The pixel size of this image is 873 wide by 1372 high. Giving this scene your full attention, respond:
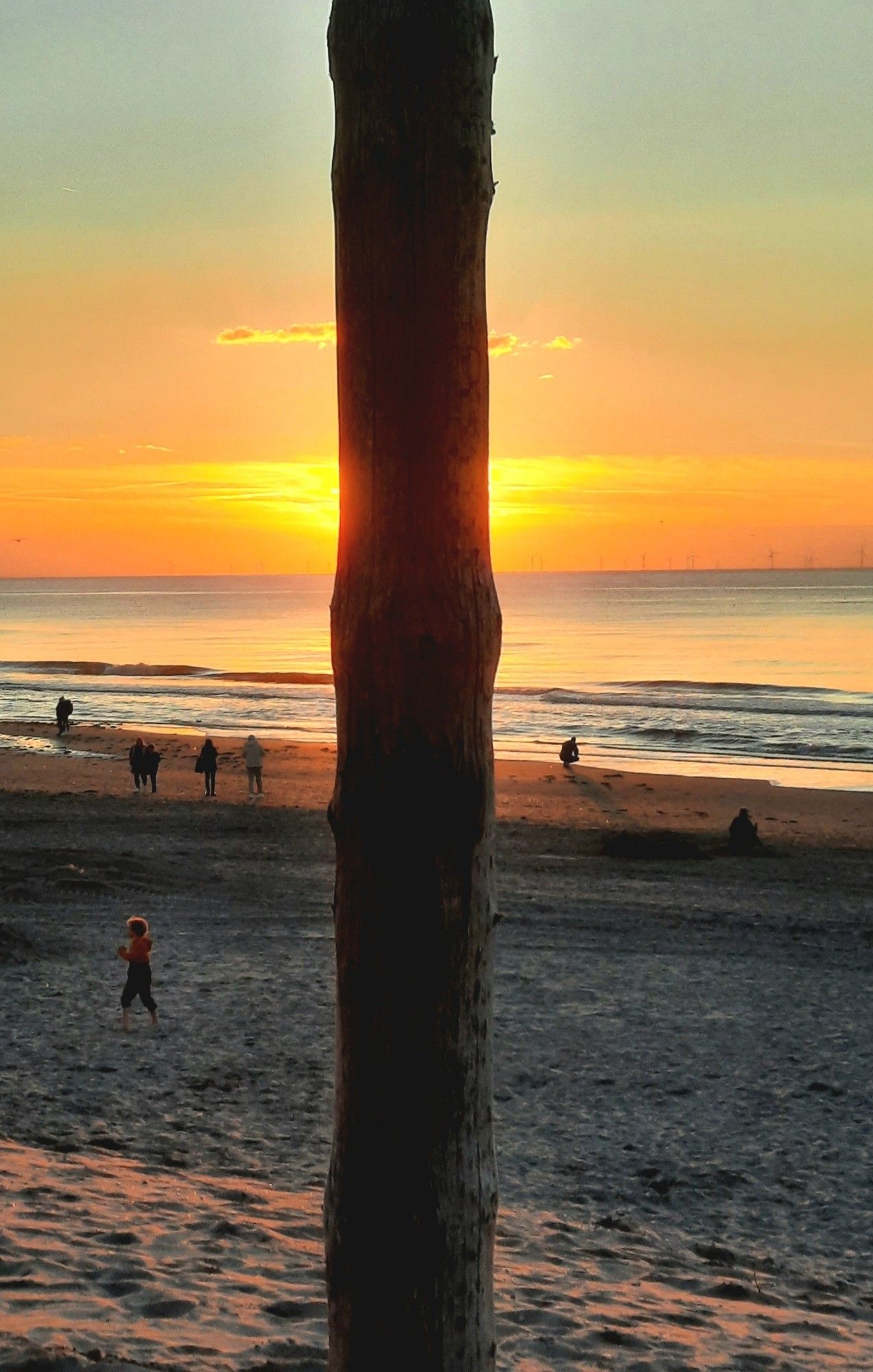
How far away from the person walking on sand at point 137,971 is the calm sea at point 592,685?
26.5 metres

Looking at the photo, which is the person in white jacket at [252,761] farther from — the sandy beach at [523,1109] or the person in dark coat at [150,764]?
the sandy beach at [523,1109]

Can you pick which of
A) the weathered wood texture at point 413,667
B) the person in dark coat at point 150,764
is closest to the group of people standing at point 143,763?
the person in dark coat at point 150,764

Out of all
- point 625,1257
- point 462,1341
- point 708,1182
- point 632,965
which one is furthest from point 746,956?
point 462,1341

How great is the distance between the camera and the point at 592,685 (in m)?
67.4

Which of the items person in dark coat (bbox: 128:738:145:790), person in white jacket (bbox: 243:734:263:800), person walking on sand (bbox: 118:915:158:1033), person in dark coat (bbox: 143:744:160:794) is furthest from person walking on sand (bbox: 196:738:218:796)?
person walking on sand (bbox: 118:915:158:1033)

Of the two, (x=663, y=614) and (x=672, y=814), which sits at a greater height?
(x=663, y=614)

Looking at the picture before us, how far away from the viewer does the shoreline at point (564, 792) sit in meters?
25.9

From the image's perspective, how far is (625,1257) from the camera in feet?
23.4

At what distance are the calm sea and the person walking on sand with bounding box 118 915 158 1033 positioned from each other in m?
26.5

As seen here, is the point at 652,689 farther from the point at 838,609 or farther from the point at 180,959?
the point at 838,609

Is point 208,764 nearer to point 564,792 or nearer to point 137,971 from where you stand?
point 564,792

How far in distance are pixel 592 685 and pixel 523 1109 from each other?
58182 millimetres

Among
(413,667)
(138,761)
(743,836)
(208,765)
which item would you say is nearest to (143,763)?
(138,761)

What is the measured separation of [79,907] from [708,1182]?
1034cm
